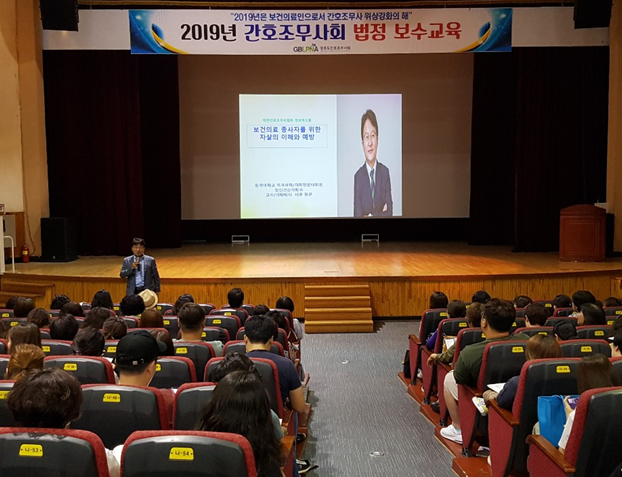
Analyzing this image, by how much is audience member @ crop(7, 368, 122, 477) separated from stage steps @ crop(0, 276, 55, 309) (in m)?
7.64

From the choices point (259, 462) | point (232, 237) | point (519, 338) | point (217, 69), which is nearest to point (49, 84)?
point (217, 69)

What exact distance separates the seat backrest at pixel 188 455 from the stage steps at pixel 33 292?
7.84m

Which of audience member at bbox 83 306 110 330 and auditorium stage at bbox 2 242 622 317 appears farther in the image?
auditorium stage at bbox 2 242 622 317

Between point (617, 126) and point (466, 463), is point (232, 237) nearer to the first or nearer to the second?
point (617, 126)

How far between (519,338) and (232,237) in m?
10.2

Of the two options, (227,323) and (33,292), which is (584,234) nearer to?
(227,323)

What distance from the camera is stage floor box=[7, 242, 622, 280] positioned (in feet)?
30.0

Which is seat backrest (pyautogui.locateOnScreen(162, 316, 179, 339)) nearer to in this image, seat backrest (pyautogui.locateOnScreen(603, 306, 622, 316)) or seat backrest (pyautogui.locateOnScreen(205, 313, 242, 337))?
seat backrest (pyautogui.locateOnScreen(205, 313, 242, 337))

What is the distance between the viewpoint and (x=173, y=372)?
3301 millimetres

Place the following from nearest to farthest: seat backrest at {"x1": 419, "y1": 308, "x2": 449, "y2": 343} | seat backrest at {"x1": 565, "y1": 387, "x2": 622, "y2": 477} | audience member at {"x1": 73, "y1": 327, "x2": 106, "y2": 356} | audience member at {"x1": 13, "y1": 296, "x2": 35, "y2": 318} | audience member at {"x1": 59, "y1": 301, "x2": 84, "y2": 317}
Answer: seat backrest at {"x1": 565, "y1": 387, "x2": 622, "y2": 477} < audience member at {"x1": 73, "y1": 327, "x2": 106, "y2": 356} < audience member at {"x1": 59, "y1": 301, "x2": 84, "y2": 317} < audience member at {"x1": 13, "y1": 296, "x2": 35, "y2": 318} < seat backrest at {"x1": 419, "y1": 308, "x2": 449, "y2": 343}

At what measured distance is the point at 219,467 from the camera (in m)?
1.86

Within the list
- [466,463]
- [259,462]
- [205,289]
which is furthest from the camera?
[205,289]

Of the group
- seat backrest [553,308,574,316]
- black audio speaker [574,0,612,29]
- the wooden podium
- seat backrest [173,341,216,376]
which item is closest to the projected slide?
the wooden podium

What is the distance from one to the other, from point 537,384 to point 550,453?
0.40 meters
